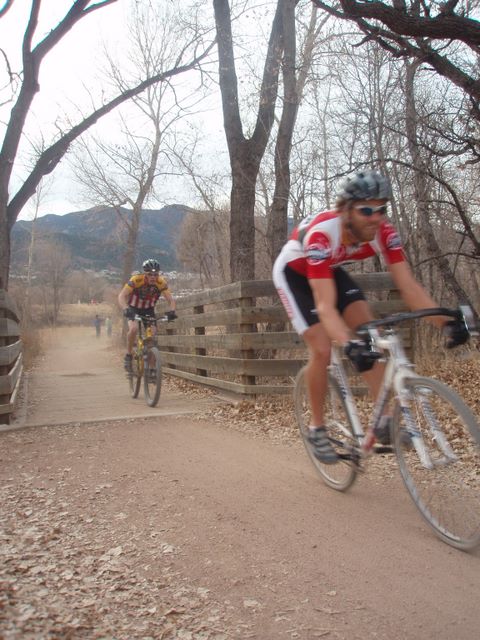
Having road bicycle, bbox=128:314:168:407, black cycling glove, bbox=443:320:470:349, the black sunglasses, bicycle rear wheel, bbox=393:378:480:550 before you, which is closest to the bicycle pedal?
bicycle rear wheel, bbox=393:378:480:550

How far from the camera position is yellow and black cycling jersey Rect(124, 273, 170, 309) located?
8.16 meters

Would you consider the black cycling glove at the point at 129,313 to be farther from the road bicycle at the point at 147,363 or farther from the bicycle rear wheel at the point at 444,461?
the bicycle rear wheel at the point at 444,461

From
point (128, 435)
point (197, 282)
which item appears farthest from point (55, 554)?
point (197, 282)

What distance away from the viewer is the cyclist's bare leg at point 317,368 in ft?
11.7

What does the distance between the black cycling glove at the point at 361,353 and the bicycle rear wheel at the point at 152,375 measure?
4993 mm

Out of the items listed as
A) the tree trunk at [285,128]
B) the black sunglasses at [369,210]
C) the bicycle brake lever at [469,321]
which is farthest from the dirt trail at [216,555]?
the tree trunk at [285,128]

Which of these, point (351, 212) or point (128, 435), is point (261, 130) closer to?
point (128, 435)

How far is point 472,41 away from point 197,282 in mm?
30802

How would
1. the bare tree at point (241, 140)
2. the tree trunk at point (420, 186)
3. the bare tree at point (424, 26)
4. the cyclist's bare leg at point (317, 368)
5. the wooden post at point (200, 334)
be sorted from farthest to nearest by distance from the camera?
the bare tree at point (241, 140) < the tree trunk at point (420, 186) < the wooden post at point (200, 334) < the bare tree at point (424, 26) < the cyclist's bare leg at point (317, 368)

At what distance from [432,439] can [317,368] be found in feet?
3.41

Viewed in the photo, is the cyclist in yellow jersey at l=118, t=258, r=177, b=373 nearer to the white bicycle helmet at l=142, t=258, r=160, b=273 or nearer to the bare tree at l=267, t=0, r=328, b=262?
the white bicycle helmet at l=142, t=258, r=160, b=273

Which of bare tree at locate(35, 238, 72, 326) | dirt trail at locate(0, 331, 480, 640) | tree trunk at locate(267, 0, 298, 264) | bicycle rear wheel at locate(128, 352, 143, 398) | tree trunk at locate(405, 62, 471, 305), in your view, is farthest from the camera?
bare tree at locate(35, 238, 72, 326)

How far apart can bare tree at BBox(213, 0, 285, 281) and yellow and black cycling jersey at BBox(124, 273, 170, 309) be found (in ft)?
7.38

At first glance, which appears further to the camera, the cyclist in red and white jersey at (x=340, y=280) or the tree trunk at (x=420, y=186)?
the tree trunk at (x=420, y=186)
